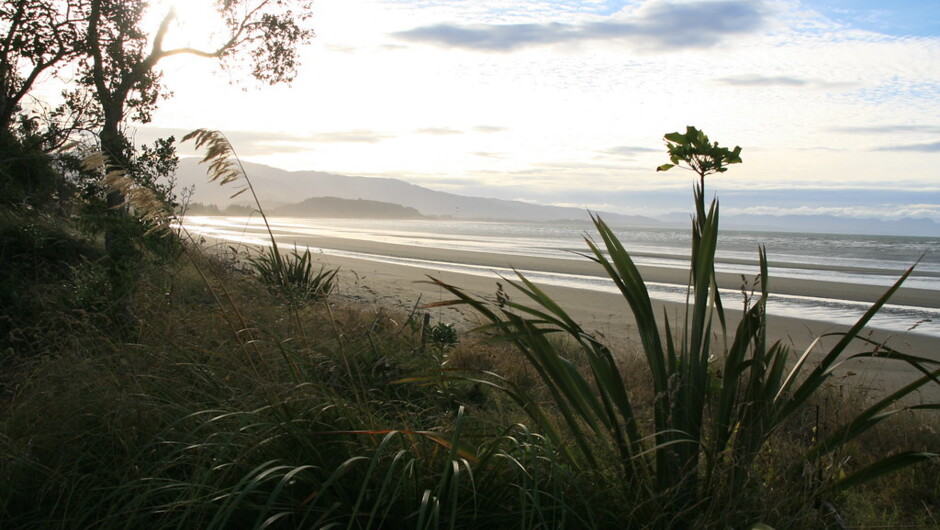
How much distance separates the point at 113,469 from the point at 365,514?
4.51 feet

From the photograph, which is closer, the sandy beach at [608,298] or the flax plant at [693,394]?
the flax plant at [693,394]

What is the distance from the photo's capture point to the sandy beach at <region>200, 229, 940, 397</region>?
7999mm

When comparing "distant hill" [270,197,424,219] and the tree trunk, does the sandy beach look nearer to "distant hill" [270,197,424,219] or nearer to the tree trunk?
the tree trunk

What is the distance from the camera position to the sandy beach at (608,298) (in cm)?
800

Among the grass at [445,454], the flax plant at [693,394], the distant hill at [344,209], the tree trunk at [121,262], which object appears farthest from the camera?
the distant hill at [344,209]

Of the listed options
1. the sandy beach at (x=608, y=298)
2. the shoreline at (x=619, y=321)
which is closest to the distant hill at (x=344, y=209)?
the sandy beach at (x=608, y=298)

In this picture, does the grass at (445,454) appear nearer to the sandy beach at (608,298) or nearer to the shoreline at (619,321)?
the sandy beach at (608,298)

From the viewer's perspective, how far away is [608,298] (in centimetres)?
1614

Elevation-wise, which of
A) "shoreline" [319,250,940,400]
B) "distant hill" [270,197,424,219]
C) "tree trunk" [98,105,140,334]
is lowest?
"shoreline" [319,250,940,400]

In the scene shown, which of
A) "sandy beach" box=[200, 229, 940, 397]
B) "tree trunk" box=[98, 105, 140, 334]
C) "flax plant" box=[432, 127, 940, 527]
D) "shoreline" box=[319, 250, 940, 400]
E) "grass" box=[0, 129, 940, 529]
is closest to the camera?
"grass" box=[0, 129, 940, 529]

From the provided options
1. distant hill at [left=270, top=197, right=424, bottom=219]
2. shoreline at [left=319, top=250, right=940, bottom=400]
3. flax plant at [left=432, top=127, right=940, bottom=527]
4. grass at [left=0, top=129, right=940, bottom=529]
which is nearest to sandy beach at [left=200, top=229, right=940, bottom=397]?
shoreline at [left=319, top=250, right=940, bottom=400]

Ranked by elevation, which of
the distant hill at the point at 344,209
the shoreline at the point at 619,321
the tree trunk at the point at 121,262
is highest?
the distant hill at the point at 344,209

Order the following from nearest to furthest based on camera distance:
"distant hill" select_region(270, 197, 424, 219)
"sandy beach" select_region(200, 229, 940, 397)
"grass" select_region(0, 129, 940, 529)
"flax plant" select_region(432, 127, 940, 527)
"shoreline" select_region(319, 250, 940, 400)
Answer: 1. "grass" select_region(0, 129, 940, 529)
2. "flax plant" select_region(432, 127, 940, 527)
3. "shoreline" select_region(319, 250, 940, 400)
4. "sandy beach" select_region(200, 229, 940, 397)
5. "distant hill" select_region(270, 197, 424, 219)

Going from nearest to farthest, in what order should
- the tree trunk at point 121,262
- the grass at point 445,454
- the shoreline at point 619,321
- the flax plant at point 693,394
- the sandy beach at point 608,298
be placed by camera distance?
1. the grass at point 445,454
2. the flax plant at point 693,394
3. the tree trunk at point 121,262
4. the shoreline at point 619,321
5. the sandy beach at point 608,298
